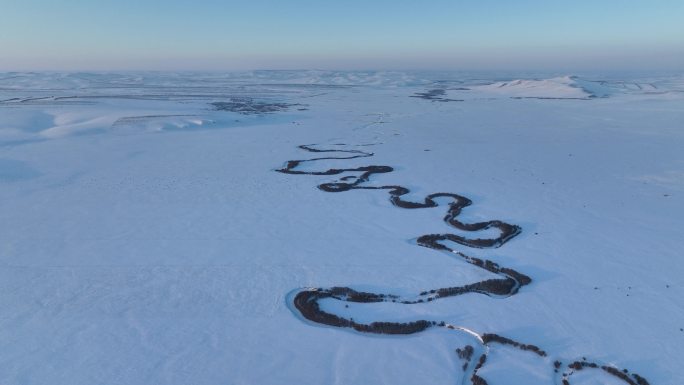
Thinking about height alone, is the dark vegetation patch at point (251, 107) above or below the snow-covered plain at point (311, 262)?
above

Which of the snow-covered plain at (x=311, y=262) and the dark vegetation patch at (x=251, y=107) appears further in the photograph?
the dark vegetation patch at (x=251, y=107)

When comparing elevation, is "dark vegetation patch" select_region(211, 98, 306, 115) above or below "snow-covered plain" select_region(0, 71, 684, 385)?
above

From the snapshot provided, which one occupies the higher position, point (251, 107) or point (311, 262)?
point (251, 107)

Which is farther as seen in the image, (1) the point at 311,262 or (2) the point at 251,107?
(2) the point at 251,107

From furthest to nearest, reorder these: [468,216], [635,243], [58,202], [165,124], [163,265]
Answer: [165,124], [58,202], [468,216], [635,243], [163,265]

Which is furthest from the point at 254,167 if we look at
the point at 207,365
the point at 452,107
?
the point at 452,107

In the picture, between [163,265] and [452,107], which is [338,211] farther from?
[452,107]

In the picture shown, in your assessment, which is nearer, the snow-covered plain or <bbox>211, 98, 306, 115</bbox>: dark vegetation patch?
the snow-covered plain

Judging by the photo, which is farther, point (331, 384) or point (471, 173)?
point (471, 173)
